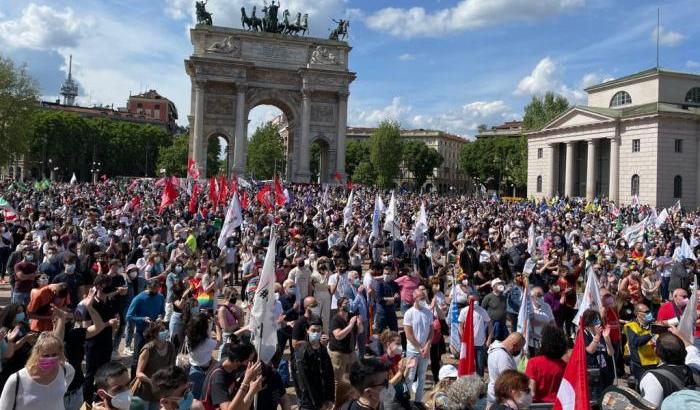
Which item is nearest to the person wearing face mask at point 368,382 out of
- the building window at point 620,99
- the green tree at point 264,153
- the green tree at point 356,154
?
the building window at point 620,99

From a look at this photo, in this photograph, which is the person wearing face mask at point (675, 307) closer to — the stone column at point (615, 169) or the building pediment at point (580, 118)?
the stone column at point (615, 169)

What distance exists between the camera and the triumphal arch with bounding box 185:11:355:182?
60.5 meters

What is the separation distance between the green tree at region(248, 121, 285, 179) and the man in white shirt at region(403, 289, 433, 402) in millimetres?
79860

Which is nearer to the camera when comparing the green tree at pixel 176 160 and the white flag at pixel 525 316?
the white flag at pixel 525 316

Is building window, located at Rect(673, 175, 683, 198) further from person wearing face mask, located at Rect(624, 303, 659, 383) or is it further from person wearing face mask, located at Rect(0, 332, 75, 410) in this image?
person wearing face mask, located at Rect(0, 332, 75, 410)

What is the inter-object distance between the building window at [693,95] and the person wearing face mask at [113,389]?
65.2 meters

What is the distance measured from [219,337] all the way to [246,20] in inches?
2352

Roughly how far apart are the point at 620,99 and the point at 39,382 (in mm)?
66489

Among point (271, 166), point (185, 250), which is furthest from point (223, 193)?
point (271, 166)

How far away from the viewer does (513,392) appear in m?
4.68

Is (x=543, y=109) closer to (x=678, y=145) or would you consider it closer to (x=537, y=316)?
(x=678, y=145)

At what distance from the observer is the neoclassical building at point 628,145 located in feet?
169

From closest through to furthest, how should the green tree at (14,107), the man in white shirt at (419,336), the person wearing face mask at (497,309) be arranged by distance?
the man in white shirt at (419,336)
the person wearing face mask at (497,309)
the green tree at (14,107)

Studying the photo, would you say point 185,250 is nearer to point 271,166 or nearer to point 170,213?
point 170,213
